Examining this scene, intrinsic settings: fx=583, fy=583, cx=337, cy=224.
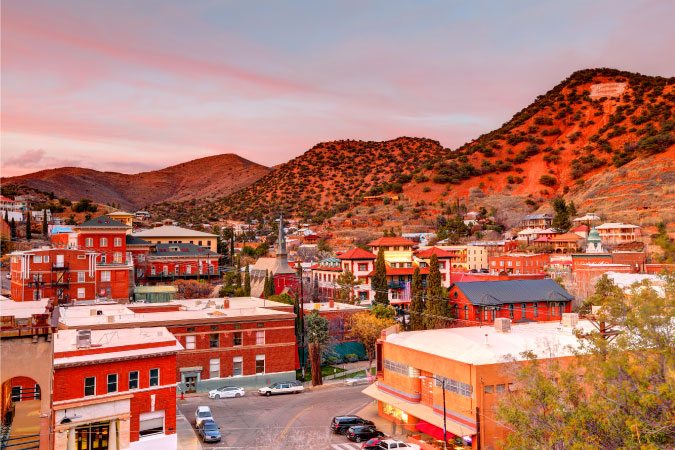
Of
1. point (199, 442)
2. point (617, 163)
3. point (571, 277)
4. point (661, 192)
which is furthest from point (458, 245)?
point (199, 442)

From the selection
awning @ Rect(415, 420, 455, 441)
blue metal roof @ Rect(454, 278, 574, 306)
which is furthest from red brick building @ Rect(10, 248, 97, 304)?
awning @ Rect(415, 420, 455, 441)

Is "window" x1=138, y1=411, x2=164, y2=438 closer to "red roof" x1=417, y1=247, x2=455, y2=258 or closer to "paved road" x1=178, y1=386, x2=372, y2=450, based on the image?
"paved road" x1=178, y1=386, x2=372, y2=450

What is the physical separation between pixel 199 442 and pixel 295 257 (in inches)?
3367

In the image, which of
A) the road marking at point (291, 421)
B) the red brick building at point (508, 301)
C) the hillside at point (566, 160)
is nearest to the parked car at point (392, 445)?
the road marking at point (291, 421)

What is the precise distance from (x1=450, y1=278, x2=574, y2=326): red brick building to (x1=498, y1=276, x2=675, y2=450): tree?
3939cm

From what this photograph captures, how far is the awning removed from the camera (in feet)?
106

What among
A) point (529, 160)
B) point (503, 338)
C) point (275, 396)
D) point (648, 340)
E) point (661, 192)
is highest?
point (529, 160)

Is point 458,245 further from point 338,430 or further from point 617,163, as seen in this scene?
point 338,430

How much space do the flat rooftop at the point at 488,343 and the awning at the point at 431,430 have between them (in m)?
4.14

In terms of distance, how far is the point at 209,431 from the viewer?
3206 cm

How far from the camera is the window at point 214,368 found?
44406 mm

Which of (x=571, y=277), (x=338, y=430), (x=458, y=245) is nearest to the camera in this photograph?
(x=338, y=430)

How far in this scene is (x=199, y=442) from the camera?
104 ft

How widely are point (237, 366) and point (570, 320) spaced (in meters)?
25.0
